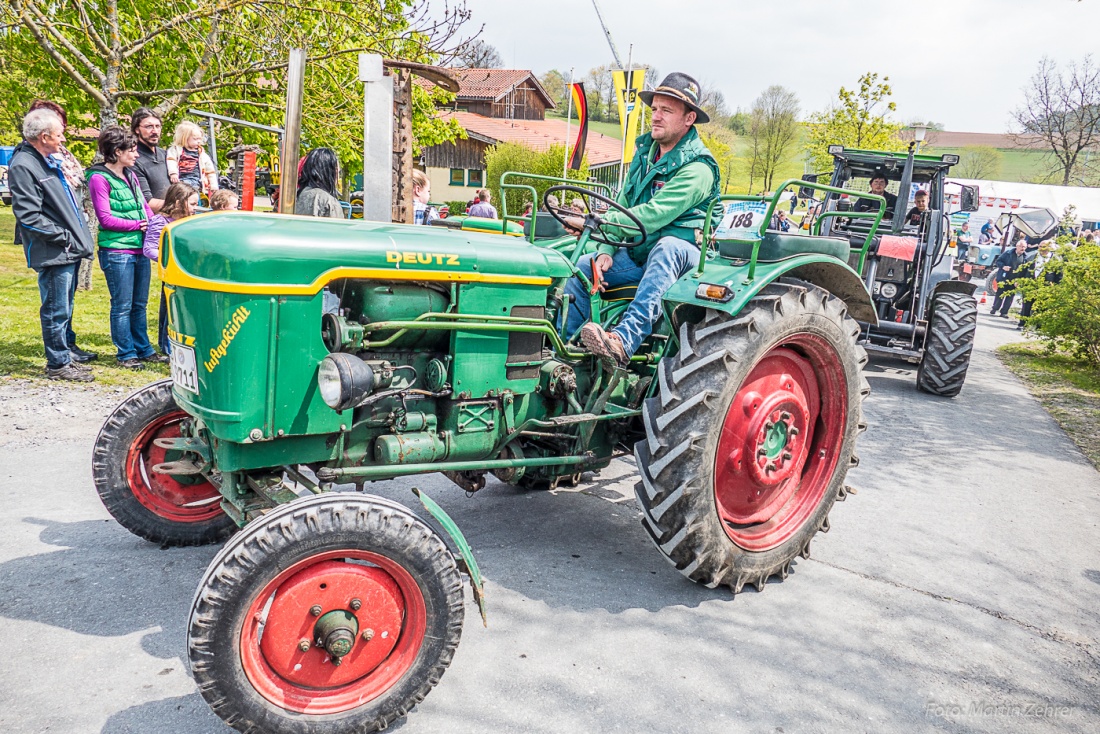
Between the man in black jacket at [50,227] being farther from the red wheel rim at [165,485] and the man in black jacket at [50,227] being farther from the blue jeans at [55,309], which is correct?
the red wheel rim at [165,485]

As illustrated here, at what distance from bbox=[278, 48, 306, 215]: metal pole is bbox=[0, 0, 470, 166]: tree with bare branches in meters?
4.49

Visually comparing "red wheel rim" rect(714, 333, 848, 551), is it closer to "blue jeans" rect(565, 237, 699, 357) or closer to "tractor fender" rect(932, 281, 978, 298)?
"blue jeans" rect(565, 237, 699, 357)

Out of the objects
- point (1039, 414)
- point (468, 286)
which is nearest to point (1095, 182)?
point (1039, 414)

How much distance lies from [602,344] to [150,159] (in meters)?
4.97

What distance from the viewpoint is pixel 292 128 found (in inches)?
129

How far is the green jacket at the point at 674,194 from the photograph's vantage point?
140 inches

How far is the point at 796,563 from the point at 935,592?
0.61 metres

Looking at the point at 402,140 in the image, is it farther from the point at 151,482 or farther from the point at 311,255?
the point at 151,482

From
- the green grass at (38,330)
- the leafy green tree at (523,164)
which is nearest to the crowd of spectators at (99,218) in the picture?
the green grass at (38,330)

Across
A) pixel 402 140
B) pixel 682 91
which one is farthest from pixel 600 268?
pixel 402 140

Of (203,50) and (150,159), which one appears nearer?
(150,159)

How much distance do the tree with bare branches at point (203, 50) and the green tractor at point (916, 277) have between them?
516 cm

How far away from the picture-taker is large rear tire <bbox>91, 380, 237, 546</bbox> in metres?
3.10

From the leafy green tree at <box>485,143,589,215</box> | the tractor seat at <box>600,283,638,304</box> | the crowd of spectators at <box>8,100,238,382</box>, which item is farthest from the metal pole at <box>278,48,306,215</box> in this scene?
the leafy green tree at <box>485,143,589,215</box>
